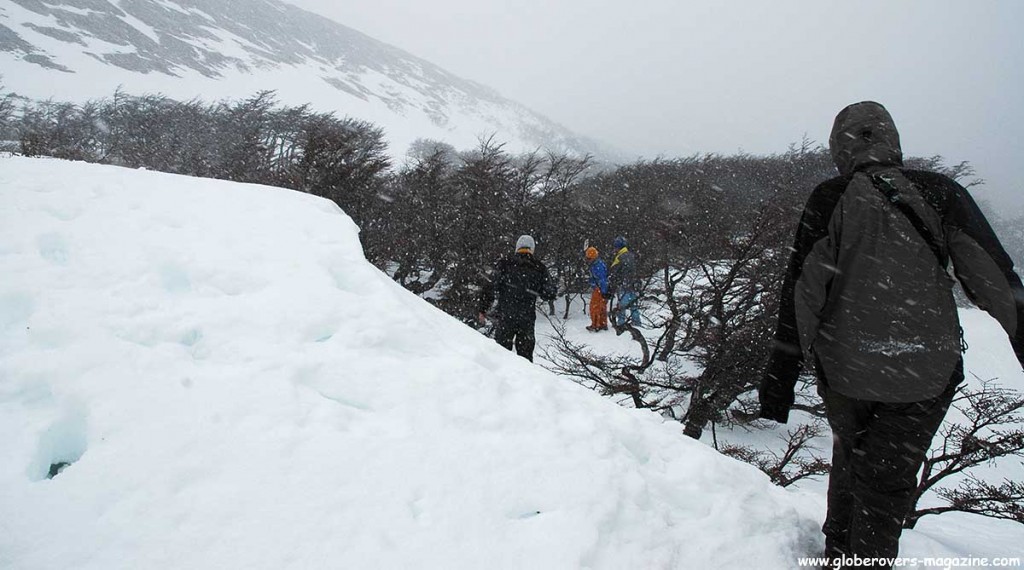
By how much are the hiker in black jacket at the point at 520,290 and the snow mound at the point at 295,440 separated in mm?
2414

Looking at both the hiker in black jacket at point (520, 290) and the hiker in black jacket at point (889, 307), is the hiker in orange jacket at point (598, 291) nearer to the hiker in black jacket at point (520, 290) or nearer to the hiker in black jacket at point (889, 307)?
the hiker in black jacket at point (520, 290)

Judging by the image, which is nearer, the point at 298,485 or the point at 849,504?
the point at 298,485

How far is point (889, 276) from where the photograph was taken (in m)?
1.47

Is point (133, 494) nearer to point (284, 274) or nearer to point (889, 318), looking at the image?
point (284, 274)

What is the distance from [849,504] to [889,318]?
755 millimetres

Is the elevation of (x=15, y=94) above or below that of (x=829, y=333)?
below

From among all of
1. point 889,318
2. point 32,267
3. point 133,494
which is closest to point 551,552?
point 133,494

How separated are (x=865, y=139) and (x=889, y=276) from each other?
0.54 m

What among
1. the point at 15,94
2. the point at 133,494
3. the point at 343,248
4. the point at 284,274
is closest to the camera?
the point at 133,494

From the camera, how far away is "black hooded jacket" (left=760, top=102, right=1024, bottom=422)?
1446mm

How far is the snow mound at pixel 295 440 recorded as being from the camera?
122 centimetres

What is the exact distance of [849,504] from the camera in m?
1.69

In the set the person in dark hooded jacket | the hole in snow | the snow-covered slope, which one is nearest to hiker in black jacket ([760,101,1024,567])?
the hole in snow

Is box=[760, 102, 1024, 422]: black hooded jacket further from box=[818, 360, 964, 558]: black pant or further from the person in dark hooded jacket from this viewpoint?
the person in dark hooded jacket
